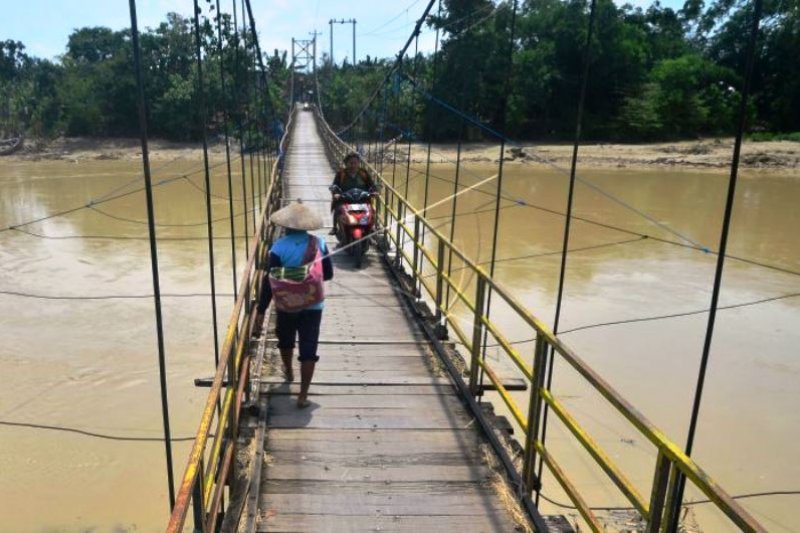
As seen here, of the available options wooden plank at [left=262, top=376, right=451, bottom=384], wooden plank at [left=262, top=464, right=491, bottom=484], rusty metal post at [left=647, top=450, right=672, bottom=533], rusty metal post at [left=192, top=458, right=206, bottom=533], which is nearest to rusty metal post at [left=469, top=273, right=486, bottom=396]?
wooden plank at [left=262, top=376, right=451, bottom=384]

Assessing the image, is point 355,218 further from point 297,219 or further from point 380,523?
point 380,523

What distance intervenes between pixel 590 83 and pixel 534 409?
3558 cm

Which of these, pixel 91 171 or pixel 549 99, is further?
pixel 549 99

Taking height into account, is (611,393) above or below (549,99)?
below

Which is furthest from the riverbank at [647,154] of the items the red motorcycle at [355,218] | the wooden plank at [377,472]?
the wooden plank at [377,472]

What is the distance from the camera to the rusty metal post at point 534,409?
272 cm

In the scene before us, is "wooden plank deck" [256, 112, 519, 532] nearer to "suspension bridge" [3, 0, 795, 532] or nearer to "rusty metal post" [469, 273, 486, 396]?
"suspension bridge" [3, 0, 795, 532]

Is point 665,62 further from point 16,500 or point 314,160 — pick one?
point 16,500

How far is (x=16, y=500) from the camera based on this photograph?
495cm

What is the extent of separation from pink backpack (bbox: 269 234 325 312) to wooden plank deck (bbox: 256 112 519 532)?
62 cm

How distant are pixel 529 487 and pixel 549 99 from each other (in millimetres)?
34739

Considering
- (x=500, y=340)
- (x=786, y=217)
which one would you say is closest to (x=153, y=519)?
(x=500, y=340)

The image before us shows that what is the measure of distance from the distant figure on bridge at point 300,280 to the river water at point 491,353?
2.35 m

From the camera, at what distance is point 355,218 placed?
23.6ft
